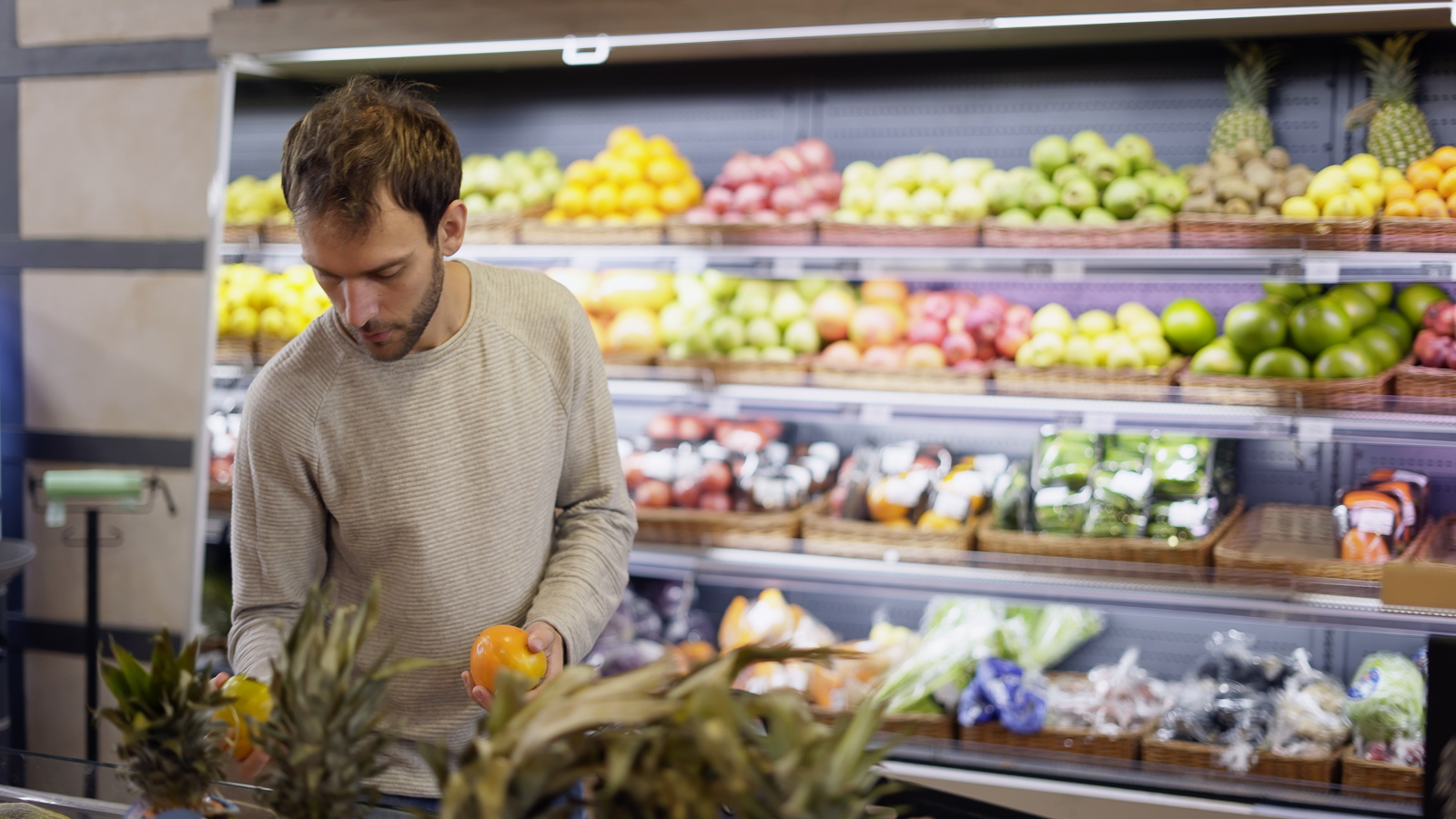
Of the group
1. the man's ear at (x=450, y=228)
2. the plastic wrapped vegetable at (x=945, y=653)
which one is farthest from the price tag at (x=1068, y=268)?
the man's ear at (x=450, y=228)

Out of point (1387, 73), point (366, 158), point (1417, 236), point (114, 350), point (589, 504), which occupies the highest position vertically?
point (1387, 73)

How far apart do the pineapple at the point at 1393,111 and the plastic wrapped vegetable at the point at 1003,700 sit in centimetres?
166

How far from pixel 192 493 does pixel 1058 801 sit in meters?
3.17

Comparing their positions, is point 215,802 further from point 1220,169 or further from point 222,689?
point 1220,169

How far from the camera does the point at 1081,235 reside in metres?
2.95

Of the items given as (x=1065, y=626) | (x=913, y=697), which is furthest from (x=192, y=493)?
(x=1065, y=626)

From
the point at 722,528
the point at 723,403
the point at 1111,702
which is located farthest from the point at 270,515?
the point at 1111,702

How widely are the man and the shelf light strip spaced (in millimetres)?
1421

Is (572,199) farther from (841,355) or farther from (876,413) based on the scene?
(876,413)

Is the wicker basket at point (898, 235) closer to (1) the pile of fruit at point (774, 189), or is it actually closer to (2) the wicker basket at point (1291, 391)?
(1) the pile of fruit at point (774, 189)

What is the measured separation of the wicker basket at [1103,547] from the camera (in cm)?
283

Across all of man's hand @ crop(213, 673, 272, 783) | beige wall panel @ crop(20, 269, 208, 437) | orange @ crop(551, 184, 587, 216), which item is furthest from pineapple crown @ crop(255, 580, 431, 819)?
beige wall panel @ crop(20, 269, 208, 437)

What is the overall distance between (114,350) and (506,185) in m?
1.72

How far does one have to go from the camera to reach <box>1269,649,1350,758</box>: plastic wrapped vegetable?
2.80m
